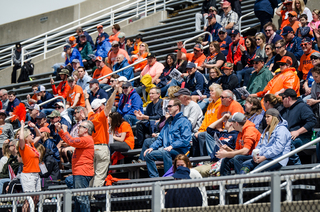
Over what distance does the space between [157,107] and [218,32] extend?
3.38 m

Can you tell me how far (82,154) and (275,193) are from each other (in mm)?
4483

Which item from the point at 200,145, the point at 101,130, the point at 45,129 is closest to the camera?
the point at 101,130

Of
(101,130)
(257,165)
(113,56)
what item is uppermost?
(113,56)

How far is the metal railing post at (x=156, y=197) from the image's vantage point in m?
4.74

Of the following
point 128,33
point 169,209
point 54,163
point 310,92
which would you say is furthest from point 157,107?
point 128,33

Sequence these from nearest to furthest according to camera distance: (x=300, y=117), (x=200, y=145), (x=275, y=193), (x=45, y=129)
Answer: (x=275, y=193) < (x=300, y=117) < (x=200, y=145) < (x=45, y=129)

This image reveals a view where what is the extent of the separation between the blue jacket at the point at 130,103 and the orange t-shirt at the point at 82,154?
2639 millimetres

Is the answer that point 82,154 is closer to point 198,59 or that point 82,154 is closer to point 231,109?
point 231,109

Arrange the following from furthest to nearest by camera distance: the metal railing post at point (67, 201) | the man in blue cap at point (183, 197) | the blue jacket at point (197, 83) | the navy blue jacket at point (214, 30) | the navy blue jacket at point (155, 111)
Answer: the navy blue jacket at point (214, 30)
the blue jacket at point (197, 83)
the navy blue jacket at point (155, 111)
the metal railing post at point (67, 201)
the man in blue cap at point (183, 197)

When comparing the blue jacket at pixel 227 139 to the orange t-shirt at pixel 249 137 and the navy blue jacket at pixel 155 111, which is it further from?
the navy blue jacket at pixel 155 111

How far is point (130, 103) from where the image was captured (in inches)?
427

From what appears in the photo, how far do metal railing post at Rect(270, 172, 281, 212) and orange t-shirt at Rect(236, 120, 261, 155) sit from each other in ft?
9.87

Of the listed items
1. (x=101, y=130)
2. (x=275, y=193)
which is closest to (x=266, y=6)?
(x=101, y=130)

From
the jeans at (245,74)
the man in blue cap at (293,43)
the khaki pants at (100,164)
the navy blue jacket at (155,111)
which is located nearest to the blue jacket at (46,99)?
the navy blue jacket at (155,111)
